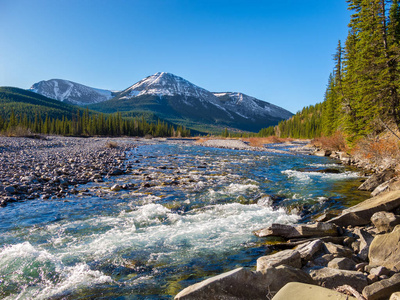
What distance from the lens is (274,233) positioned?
7.52 meters

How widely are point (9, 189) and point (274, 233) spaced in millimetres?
11521

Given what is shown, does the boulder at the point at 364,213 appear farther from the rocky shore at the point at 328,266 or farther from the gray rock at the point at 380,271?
the gray rock at the point at 380,271

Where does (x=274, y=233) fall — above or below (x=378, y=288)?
below

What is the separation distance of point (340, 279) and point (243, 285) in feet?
5.67

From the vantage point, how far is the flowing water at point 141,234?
5.14 meters

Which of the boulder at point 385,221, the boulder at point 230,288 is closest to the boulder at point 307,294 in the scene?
the boulder at point 230,288

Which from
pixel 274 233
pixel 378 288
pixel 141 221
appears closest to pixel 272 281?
pixel 378 288

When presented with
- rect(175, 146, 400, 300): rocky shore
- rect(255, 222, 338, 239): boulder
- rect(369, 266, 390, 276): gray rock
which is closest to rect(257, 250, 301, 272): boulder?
rect(175, 146, 400, 300): rocky shore

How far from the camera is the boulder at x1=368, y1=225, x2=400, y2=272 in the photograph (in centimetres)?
490

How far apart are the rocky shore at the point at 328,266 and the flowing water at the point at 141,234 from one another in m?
1.05

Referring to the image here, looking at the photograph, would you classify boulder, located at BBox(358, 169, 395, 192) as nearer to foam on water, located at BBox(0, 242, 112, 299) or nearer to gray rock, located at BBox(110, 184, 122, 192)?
gray rock, located at BBox(110, 184, 122, 192)

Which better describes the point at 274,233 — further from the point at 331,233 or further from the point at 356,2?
the point at 356,2

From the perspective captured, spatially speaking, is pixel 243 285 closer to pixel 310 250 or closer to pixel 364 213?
pixel 310 250

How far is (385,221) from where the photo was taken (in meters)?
6.66
